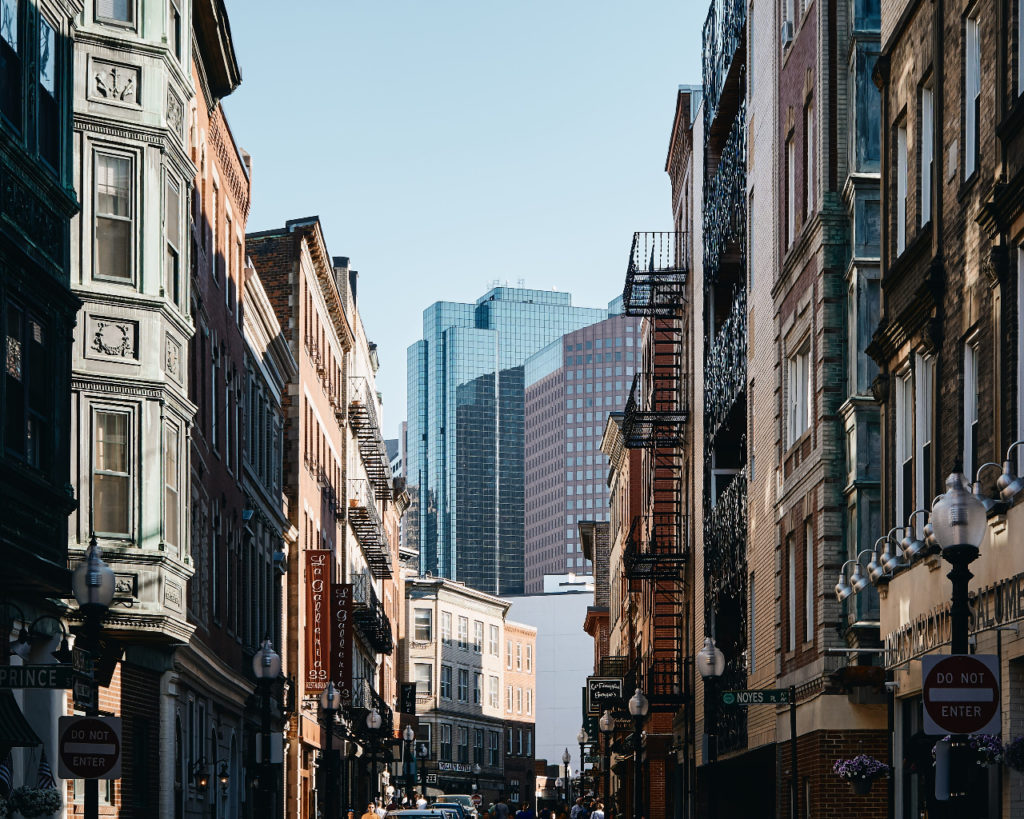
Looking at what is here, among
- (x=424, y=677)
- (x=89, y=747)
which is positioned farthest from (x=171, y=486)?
(x=424, y=677)

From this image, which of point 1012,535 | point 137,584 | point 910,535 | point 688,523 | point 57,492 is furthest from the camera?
point 688,523

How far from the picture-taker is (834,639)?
2641 cm

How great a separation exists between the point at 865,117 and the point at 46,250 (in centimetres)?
1260

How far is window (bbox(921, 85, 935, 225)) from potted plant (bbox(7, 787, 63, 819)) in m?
11.4

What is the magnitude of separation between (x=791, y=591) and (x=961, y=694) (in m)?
18.4

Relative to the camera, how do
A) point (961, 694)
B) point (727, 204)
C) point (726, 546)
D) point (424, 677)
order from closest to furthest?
1. point (961, 694)
2. point (726, 546)
3. point (727, 204)
4. point (424, 677)

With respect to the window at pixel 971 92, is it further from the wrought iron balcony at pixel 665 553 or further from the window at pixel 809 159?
the wrought iron balcony at pixel 665 553

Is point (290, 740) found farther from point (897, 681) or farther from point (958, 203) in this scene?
point (958, 203)

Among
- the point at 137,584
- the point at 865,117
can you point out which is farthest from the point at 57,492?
the point at 865,117

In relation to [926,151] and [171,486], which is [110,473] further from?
[926,151]

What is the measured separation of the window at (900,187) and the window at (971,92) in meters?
3.55

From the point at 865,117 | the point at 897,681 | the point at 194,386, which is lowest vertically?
the point at 897,681

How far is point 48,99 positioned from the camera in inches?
872

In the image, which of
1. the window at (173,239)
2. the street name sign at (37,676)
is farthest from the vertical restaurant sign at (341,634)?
the street name sign at (37,676)
